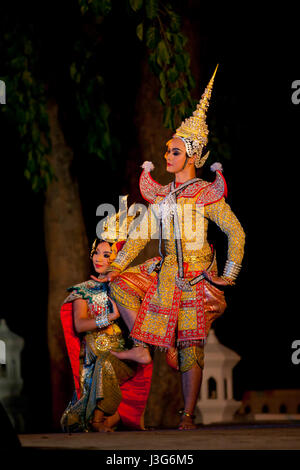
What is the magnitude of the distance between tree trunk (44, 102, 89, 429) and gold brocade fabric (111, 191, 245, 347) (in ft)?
8.06

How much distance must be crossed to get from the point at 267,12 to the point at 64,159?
2.32 metres

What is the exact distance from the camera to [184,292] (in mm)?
6172

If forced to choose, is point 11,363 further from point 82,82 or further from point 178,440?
point 178,440

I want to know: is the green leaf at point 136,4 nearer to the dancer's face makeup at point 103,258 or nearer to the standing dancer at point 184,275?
the standing dancer at point 184,275

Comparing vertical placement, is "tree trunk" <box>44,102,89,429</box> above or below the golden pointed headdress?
below

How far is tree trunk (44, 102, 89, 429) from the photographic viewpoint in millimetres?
8703

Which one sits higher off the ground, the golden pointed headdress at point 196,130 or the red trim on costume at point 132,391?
the golden pointed headdress at point 196,130

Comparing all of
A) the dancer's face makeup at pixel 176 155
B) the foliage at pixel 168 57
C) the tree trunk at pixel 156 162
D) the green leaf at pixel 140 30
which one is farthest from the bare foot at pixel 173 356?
the green leaf at pixel 140 30

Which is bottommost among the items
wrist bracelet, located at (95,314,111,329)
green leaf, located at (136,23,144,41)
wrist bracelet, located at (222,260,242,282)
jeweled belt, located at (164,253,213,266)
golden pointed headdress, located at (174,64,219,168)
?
wrist bracelet, located at (95,314,111,329)

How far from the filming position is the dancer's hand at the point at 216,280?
601cm

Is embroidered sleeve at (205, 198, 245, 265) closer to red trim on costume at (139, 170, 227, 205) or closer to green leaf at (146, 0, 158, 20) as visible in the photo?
red trim on costume at (139, 170, 227, 205)

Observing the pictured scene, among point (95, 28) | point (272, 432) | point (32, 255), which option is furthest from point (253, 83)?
point (272, 432)

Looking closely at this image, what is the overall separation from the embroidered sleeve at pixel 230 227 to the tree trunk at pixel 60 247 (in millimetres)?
2664

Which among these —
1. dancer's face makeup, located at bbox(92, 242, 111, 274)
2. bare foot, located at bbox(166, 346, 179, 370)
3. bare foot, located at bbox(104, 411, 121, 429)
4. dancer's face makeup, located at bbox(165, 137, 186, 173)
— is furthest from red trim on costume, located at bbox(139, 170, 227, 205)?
bare foot, located at bbox(104, 411, 121, 429)
